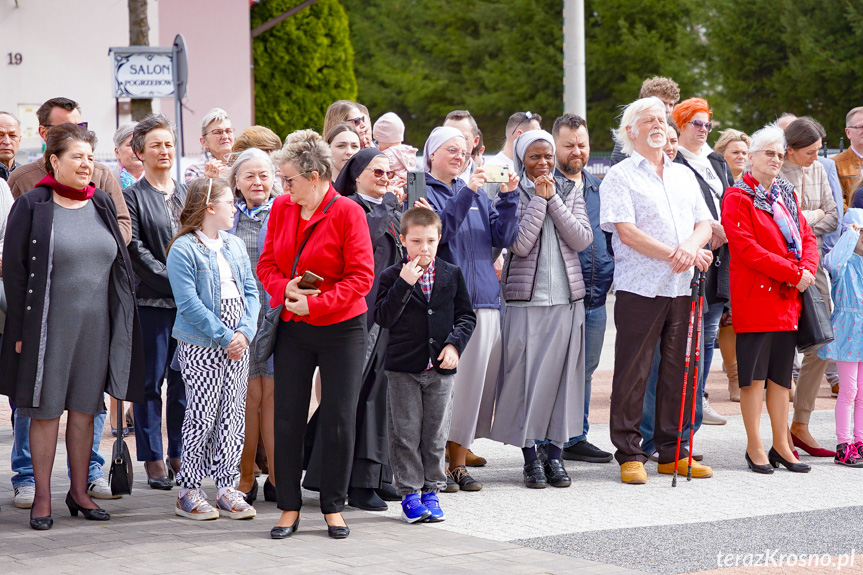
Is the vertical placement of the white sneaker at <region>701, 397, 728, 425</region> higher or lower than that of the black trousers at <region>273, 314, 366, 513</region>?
lower

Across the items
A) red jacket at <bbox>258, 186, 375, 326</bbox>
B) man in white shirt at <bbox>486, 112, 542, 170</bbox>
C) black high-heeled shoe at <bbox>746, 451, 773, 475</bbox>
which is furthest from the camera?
man in white shirt at <bbox>486, 112, 542, 170</bbox>

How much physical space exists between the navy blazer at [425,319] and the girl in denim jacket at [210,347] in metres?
0.77

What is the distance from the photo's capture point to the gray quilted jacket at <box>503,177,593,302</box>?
7367 millimetres

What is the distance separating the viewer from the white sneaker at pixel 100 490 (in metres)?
6.88

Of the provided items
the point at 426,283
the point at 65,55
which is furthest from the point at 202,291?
the point at 65,55

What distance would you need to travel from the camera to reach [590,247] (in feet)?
25.9

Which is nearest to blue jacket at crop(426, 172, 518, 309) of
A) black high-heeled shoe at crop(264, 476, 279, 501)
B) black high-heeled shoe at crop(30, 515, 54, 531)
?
black high-heeled shoe at crop(264, 476, 279, 501)

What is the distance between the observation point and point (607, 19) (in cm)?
4075

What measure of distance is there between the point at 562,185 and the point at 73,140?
3.08 metres

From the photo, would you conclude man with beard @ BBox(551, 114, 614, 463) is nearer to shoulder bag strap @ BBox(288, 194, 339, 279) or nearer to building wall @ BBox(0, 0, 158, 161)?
shoulder bag strap @ BBox(288, 194, 339, 279)

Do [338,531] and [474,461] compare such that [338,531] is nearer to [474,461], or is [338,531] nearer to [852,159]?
[474,461]

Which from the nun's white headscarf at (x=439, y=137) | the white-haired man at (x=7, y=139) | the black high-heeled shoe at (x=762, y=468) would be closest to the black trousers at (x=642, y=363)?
the black high-heeled shoe at (x=762, y=468)

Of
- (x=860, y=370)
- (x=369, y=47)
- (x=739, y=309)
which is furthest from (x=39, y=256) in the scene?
(x=369, y=47)

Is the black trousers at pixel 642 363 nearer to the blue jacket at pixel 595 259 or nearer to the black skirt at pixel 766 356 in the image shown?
the blue jacket at pixel 595 259
